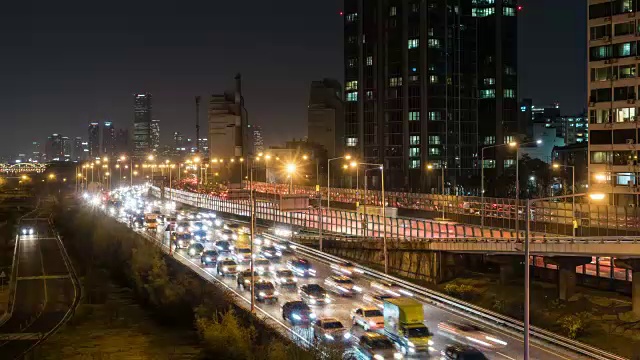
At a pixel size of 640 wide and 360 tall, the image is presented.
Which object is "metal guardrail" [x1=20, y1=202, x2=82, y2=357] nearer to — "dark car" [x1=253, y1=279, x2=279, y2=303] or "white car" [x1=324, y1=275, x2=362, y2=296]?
"dark car" [x1=253, y1=279, x2=279, y2=303]

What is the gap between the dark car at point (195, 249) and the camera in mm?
65938

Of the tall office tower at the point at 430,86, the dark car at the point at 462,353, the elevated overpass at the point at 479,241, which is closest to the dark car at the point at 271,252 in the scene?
the elevated overpass at the point at 479,241

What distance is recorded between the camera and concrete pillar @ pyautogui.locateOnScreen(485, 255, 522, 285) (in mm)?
52575

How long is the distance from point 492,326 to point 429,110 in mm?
84752

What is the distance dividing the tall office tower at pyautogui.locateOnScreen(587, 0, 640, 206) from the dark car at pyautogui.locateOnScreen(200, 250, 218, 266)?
35772 millimetres

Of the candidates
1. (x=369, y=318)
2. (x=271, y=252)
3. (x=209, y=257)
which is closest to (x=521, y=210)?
(x=271, y=252)

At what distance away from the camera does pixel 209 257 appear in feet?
196

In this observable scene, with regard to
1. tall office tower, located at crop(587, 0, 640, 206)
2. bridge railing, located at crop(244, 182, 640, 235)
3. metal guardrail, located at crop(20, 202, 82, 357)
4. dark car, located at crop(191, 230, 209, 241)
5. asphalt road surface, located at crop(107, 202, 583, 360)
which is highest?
tall office tower, located at crop(587, 0, 640, 206)

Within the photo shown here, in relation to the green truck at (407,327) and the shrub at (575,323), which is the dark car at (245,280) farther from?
the shrub at (575,323)

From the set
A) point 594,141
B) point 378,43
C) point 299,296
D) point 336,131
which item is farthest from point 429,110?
point 299,296

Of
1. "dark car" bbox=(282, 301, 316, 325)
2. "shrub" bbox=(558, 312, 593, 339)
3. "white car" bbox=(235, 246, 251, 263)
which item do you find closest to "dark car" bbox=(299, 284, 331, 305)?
"dark car" bbox=(282, 301, 316, 325)

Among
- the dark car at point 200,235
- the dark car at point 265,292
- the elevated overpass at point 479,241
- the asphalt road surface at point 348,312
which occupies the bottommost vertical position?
the asphalt road surface at point 348,312

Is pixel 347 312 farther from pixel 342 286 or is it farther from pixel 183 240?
pixel 183 240

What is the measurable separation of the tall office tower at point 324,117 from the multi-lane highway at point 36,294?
7443cm
